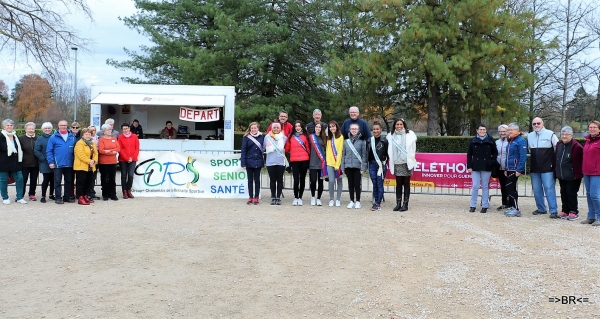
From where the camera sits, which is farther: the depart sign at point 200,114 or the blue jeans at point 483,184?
the depart sign at point 200,114

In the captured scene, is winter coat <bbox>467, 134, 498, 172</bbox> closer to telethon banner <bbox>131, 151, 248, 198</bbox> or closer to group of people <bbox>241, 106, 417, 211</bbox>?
group of people <bbox>241, 106, 417, 211</bbox>

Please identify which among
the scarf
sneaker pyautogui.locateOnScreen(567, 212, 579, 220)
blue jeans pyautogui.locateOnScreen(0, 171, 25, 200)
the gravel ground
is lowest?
the gravel ground

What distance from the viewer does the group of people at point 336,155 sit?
381 inches

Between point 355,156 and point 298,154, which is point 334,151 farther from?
point 298,154

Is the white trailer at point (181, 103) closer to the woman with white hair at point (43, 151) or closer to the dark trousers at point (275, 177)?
the woman with white hair at point (43, 151)

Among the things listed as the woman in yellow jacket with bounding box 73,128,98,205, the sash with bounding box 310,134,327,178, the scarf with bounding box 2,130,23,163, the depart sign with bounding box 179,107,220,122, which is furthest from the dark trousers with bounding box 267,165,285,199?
the depart sign with bounding box 179,107,220,122

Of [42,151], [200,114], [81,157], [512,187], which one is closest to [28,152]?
[42,151]

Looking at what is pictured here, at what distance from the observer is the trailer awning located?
634 inches

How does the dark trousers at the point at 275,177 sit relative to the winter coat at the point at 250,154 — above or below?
below

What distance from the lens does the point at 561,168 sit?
8883 millimetres

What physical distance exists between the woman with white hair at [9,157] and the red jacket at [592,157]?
35.1 feet

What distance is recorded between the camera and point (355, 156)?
32.1 ft

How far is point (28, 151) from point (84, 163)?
127 cm

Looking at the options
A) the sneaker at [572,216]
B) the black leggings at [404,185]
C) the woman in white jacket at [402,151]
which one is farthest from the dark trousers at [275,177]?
the sneaker at [572,216]
